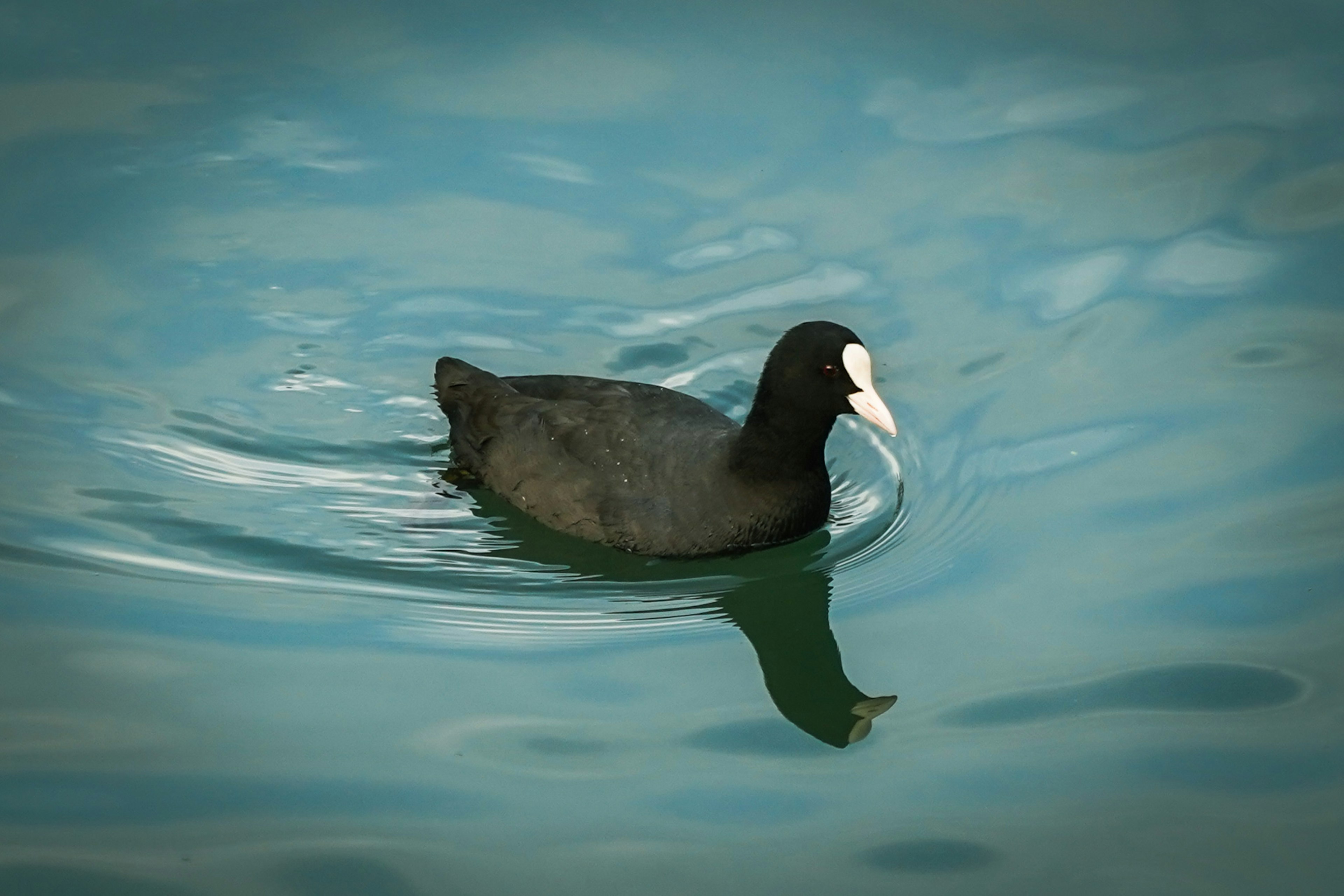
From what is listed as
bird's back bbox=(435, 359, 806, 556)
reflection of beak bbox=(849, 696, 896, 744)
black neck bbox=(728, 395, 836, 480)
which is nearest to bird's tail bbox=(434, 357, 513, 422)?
bird's back bbox=(435, 359, 806, 556)

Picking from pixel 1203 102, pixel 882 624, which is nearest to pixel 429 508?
pixel 882 624

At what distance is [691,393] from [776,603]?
1550 millimetres

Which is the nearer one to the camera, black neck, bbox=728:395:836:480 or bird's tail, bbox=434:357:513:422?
black neck, bbox=728:395:836:480

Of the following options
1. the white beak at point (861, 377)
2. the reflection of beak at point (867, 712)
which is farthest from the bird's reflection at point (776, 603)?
the white beak at point (861, 377)

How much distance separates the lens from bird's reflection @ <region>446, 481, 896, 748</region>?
4551 mm

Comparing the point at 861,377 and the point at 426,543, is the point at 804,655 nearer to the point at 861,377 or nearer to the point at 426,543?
the point at 861,377

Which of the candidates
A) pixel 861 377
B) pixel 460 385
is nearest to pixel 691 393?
pixel 460 385

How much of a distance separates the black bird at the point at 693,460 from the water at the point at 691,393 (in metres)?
0.13

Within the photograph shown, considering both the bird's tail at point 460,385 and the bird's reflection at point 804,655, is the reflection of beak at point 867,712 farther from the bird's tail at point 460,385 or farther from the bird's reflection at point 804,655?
the bird's tail at point 460,385

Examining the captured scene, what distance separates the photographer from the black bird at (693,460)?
5.22 meters

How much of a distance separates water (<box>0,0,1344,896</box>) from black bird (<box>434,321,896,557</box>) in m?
0.13

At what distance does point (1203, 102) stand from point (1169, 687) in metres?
4.37

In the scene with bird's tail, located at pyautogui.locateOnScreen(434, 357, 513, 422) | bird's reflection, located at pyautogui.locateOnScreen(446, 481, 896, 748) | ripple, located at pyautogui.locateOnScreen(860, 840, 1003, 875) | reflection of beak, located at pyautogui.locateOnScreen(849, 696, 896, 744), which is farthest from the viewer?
bird's tail, located at pyautogui.locateOnScreen(434, 357, 513, 422)

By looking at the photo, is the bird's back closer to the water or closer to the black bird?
the black bird
